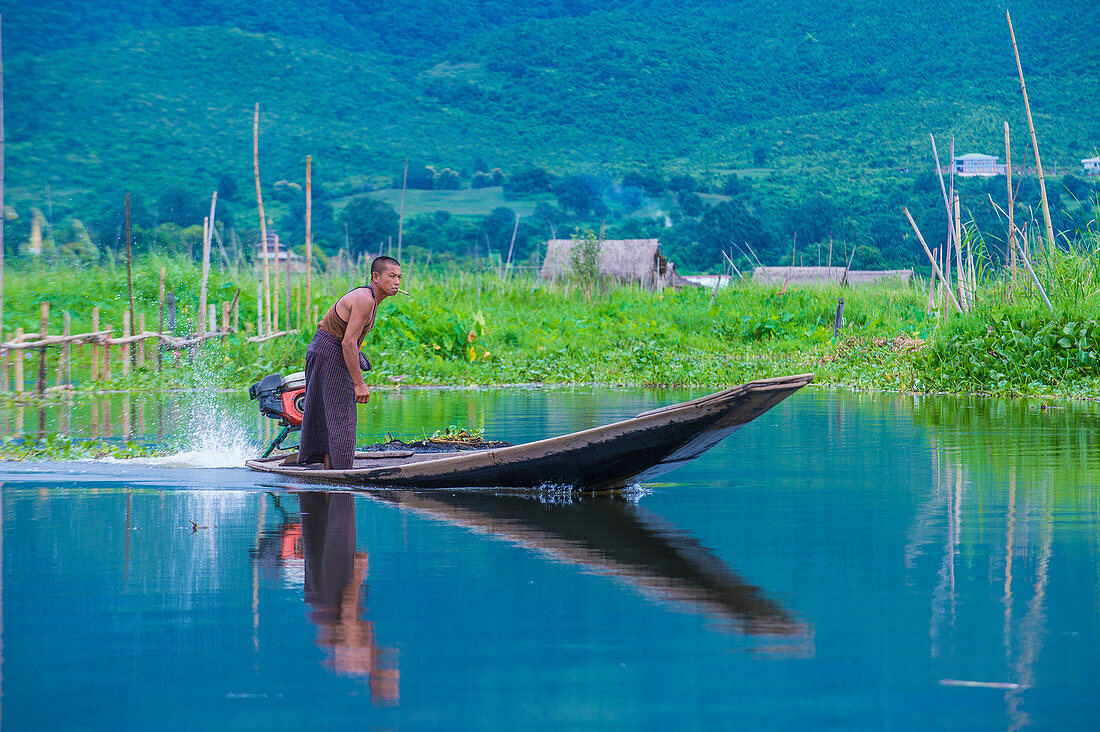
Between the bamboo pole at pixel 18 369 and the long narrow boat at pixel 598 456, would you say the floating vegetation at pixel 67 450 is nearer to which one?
the long narrow boat at pixel 598 456

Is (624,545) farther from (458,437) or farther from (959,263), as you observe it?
(959,263)

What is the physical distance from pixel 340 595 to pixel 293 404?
3370 millimetres

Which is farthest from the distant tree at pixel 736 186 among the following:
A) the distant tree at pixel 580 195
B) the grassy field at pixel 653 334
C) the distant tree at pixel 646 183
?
the grassy field at pixel 653 334

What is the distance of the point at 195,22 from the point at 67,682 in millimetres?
69069

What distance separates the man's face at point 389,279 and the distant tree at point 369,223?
43.3 m

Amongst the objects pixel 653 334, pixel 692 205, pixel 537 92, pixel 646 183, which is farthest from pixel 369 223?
pixel 653 334

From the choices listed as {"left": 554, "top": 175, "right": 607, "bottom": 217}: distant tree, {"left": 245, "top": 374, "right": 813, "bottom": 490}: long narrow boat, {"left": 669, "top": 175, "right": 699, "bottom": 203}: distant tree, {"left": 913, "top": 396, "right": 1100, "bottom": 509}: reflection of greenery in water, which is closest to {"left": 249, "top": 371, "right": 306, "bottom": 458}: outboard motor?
{"left": 245, "top": 374, "right": 813, "bottom": 490}: long narrow boat

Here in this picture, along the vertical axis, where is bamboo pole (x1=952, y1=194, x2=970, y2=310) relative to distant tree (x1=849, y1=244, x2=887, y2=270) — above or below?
below

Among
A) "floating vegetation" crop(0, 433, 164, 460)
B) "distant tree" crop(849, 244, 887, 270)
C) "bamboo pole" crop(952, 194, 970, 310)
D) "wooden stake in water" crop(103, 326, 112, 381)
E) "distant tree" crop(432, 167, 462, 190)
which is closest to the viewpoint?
"floating vegetation" crop(0, 433, 164, 460)

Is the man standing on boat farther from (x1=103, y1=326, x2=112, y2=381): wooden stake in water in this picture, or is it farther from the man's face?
(x1=103, y1=326, x2=112, y2=381): wooden stake in water

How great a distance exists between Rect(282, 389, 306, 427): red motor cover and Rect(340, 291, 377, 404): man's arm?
2.64 feet

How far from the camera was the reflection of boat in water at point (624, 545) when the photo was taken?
14.0 ft

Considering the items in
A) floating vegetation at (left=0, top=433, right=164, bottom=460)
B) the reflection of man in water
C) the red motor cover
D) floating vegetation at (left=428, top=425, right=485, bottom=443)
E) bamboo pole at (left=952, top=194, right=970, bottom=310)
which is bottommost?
the reflection of man in water

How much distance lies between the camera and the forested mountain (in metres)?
54.2
